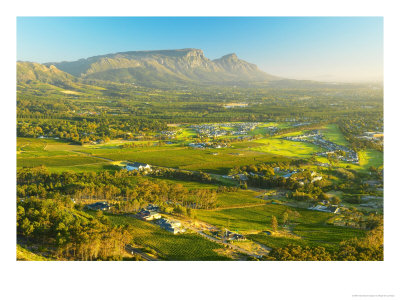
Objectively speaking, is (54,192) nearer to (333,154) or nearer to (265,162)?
(265,162)

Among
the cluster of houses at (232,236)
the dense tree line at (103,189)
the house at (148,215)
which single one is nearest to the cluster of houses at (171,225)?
the house at (148,215)

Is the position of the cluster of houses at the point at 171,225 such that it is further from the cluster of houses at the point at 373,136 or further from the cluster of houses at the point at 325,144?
the cluster of houses at the point at 373,136

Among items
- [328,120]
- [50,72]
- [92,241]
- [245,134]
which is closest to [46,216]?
[92,241]

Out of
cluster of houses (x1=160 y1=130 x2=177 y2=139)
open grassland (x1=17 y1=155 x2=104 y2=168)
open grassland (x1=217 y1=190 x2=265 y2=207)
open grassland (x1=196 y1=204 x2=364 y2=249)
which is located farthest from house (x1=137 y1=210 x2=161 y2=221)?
cluster of houses (x1=160 y1=130 x2=177 y2=139)

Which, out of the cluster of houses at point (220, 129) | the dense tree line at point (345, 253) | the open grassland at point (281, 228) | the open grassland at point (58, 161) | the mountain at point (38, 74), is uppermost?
the mountain at point (38, 74)

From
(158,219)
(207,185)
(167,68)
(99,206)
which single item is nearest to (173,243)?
(158,219)

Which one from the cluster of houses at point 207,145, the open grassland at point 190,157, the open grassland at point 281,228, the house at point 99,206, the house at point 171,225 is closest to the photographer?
the open grassland at point 281,228

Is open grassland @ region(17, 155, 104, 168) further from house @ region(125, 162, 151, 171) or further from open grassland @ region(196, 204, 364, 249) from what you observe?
open grassland @ region(196, 204, 364, 249)
